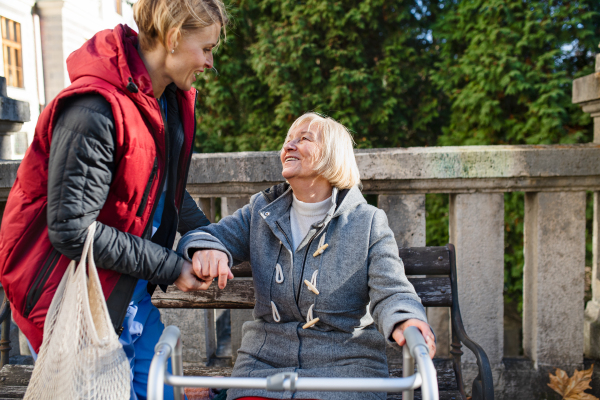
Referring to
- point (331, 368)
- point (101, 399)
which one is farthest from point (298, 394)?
point (101, 399)

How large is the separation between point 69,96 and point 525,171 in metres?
2.02

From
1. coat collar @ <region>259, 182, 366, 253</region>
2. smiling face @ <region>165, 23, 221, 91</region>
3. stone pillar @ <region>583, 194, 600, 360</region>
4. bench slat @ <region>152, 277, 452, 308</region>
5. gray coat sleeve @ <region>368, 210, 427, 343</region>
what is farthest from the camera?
stone pillar @ <region>583, 194, 600, 360</region>

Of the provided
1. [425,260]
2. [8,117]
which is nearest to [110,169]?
[425,260]

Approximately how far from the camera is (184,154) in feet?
5.57

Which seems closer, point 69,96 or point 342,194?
point 69,96

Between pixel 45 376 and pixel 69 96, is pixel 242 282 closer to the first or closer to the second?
pixel 45 376

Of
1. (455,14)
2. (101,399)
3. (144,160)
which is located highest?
(455,14)

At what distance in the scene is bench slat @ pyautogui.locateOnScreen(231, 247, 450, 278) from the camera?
7.03ft

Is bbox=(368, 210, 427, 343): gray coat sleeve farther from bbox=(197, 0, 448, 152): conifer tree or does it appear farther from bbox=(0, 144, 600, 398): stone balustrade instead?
bbox=(197, 0, 448, 152): conifer tree

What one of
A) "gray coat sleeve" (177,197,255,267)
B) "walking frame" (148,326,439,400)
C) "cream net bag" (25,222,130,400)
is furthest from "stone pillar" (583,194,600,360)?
"cream net bag" (25,222,130,400)

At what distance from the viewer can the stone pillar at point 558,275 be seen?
233cm

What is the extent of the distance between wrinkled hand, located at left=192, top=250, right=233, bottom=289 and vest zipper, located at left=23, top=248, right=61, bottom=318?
1.43 ft

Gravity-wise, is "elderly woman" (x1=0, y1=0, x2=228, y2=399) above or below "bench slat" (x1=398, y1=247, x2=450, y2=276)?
above

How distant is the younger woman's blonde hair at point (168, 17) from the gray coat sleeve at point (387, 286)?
38.6 inches
